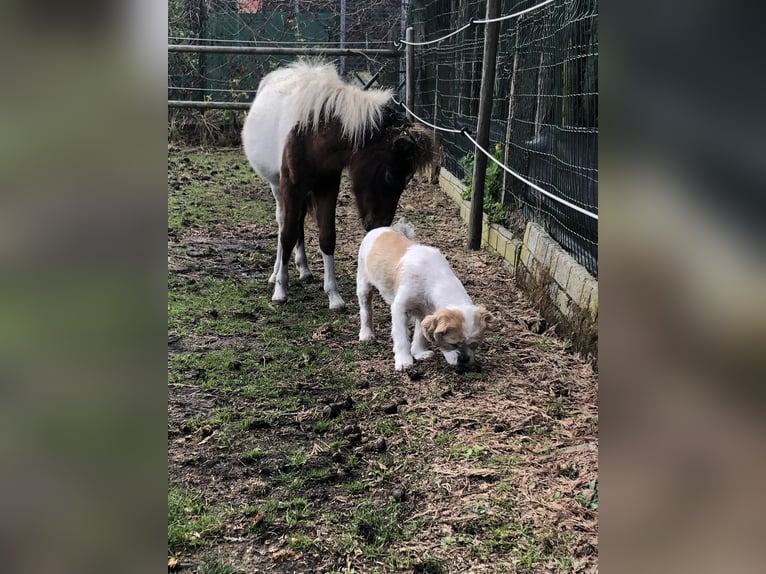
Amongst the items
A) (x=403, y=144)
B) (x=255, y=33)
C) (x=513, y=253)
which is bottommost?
(x=513, y=253)

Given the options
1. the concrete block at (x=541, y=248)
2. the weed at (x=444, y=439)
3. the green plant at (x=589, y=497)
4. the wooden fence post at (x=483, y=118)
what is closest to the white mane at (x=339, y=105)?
the wooden fence post at (x=483, y=118)

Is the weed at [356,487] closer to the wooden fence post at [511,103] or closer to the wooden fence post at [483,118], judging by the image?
the wooden fence post at [483,118]

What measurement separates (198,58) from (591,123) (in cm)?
1219

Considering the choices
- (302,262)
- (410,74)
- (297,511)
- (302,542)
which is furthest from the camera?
(410,74)

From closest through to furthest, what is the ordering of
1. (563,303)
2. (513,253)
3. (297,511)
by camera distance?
(297,511), (563,303), (513,253)

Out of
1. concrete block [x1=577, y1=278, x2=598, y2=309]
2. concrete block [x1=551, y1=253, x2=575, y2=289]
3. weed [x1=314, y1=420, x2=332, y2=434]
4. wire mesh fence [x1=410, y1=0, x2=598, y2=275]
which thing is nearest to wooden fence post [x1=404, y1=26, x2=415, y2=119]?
wire mesh fence [x1=410, y1=0, x2=598, y2=275]

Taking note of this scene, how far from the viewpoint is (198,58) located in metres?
14.2

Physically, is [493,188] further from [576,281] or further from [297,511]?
[297,511]

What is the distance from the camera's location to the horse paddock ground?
90.7 inches

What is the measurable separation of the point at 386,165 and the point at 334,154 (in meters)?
0.43

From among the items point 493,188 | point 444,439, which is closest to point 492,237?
point 493,188

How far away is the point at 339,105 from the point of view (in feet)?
15.7
